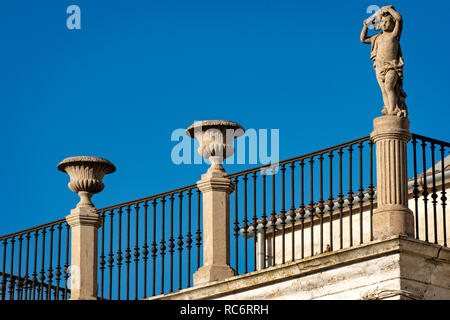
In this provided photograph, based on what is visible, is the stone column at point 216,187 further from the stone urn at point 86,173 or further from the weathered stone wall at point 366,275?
the stone urn at point 86,173

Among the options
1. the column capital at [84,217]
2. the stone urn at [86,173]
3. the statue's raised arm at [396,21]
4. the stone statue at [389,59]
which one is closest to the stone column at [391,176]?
the stone statue at [389,59]

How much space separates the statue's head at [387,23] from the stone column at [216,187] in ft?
8.13

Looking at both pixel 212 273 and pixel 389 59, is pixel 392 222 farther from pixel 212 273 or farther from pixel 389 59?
pixel 212 273

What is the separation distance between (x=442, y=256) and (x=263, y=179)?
2812 millimetres

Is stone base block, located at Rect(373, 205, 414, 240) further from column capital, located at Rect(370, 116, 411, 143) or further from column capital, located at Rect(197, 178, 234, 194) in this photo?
column capital, located at Rect(197, 178, 234, 194)

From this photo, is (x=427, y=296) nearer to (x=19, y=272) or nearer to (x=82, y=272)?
(x=82, y=272)

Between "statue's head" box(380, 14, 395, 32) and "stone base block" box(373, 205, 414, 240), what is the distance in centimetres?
230

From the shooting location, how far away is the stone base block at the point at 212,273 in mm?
17219

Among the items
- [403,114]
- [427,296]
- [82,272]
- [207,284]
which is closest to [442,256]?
[427,296]

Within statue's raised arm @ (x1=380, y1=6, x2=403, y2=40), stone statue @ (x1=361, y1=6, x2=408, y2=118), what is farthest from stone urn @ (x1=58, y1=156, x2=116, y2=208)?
statue's raised arm @ (x1=380, y1=6, x2=403, y2=40)

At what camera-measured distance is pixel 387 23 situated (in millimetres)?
16406

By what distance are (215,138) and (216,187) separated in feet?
2.15
